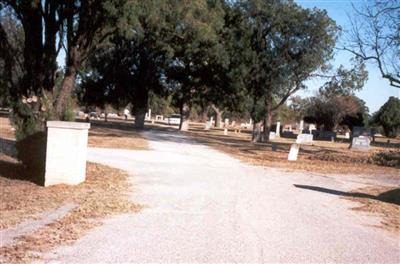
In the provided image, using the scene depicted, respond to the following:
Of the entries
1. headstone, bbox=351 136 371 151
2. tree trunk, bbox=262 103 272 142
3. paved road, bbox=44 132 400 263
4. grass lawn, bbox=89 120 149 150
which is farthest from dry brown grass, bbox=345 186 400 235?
headstone, bbox=351 136 371 151

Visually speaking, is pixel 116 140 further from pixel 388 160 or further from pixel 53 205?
pixel 53 205

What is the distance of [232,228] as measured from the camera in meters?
8.16

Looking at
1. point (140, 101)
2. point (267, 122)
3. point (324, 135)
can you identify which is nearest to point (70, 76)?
point (267, 122)

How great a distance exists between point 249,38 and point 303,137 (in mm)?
12850

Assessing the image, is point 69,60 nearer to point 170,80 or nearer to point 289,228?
point 289,228

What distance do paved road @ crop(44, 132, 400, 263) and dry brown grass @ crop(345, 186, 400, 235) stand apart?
293 mm

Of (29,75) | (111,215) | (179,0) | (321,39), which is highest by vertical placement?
(321,39)

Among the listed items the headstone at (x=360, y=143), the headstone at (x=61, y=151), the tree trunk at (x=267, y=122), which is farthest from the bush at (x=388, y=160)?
the headstone at (x=61, y=151)

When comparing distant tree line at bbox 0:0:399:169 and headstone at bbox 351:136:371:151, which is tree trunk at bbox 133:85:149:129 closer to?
distant tree line at bbox 0:0:399:169

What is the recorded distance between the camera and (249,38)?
123 ft

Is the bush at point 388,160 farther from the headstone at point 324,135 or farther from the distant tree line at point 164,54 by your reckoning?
the headstone at point 324,135

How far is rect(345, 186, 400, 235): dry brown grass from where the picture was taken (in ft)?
31.3

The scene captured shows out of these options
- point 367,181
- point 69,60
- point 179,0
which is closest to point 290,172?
point 367,181

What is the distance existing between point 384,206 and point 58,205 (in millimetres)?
6601
